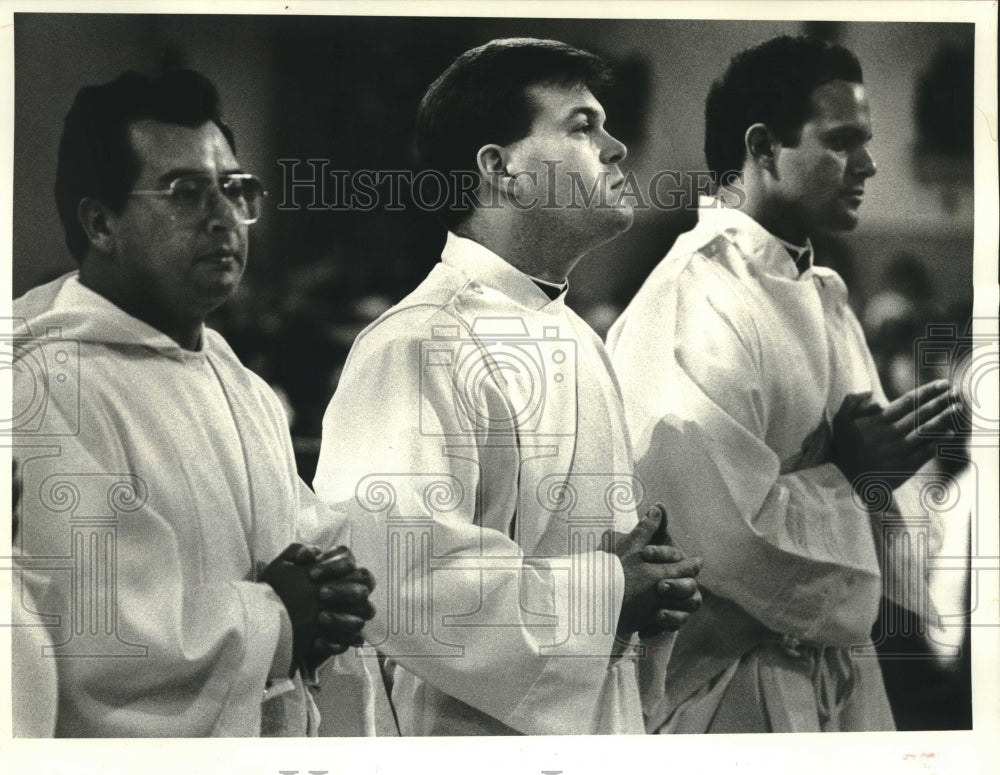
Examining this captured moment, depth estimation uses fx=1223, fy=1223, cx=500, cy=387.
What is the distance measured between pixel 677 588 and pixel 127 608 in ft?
4.08

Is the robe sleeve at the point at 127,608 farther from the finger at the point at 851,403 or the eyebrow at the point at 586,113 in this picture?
the finger at the point at 851,403

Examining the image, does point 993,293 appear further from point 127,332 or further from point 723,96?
point 127,332

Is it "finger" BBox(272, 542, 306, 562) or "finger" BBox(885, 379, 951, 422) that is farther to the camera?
"finger" BBox(885, 379, 951, 422)

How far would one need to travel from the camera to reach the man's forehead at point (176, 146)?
9.04ft

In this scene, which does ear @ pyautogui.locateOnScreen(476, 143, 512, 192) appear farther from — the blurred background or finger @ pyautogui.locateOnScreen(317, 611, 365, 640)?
finger @ pyautogui.locateOnScreen(317, 611, 365, 640)

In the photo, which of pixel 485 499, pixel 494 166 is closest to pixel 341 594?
pixel 485 499

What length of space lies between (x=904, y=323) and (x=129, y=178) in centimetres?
183

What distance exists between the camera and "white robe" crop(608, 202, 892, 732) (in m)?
2.83

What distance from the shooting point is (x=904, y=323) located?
291 centimetres

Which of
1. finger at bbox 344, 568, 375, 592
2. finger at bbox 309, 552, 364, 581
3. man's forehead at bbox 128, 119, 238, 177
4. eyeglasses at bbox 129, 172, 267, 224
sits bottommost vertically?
finger at bbox 344, 568, 375, 592

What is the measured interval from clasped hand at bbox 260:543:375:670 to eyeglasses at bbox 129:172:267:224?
78 cm

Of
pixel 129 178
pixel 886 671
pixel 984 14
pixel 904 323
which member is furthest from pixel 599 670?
pixel 984 14
